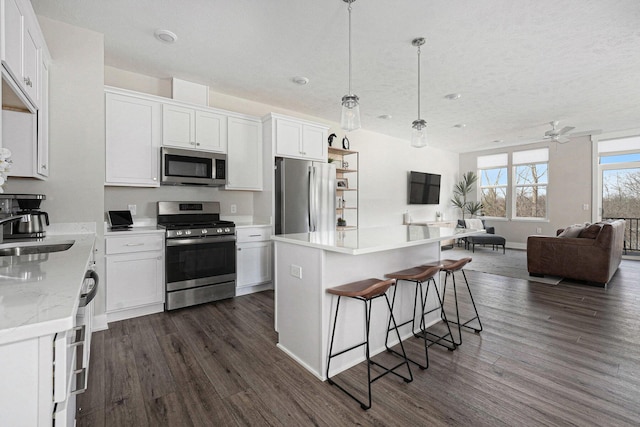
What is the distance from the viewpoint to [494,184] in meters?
8.42

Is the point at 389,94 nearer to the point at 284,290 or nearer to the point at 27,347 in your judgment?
the point at 284,290

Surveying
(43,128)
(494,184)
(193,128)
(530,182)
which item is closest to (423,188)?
(494,184)

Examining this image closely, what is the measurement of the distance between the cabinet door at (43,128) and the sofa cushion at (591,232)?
6481 mm

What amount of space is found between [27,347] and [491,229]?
9167mm

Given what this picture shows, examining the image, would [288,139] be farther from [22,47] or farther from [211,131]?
[22,47]

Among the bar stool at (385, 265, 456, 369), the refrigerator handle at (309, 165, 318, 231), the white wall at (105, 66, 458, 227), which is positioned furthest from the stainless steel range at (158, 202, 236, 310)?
the bar stool at (385, 265, 456, 369)

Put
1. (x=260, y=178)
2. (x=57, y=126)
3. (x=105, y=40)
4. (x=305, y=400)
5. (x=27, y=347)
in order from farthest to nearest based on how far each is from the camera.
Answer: (x=260, y=178) < (x=105, y=40) < (x=57, y=126) < (x=305, y=400) < (x=27, y=347)

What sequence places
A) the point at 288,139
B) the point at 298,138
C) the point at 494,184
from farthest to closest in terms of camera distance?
the point at 494,184, the point at 298,138, the point at 288,139

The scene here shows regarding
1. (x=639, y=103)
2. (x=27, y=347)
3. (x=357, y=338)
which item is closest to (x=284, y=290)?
(x=357, y=338)

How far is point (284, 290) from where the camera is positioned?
2.44 metres

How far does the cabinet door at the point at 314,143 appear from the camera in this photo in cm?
446

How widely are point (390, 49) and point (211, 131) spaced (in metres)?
2.34

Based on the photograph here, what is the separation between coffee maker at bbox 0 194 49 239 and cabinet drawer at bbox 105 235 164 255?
2.03 feet

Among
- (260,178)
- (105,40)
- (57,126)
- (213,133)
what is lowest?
(260,178)
